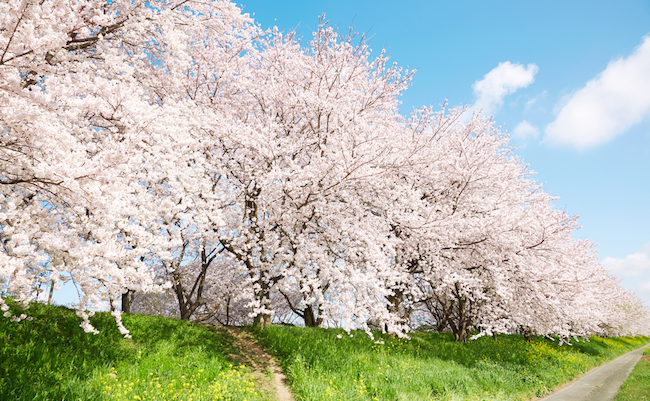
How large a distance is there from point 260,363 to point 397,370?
138 inches

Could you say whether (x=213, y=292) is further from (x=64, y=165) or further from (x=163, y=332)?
(x=64, y=165)

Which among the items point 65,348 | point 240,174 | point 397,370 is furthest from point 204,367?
point 240,174

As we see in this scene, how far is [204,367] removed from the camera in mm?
6980

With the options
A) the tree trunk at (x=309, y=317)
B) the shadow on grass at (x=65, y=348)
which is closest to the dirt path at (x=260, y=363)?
the shadow on grass at (x=65, y=348)

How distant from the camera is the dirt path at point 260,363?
23.9 feet

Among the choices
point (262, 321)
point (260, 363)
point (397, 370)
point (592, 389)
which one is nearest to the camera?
point (260, 363)

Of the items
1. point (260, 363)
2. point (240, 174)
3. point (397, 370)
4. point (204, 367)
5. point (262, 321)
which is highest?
point (240, 174)

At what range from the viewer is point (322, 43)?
10711 millimetres

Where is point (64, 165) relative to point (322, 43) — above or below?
below

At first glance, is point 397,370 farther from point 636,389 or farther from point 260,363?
point 636,389

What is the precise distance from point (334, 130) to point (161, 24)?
567 cm

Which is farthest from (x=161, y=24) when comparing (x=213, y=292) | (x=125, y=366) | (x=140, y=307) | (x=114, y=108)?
(x=140, y=307)

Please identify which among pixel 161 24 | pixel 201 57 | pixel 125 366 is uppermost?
pixel 201 57

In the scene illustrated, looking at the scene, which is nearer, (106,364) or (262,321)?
(106,364)
